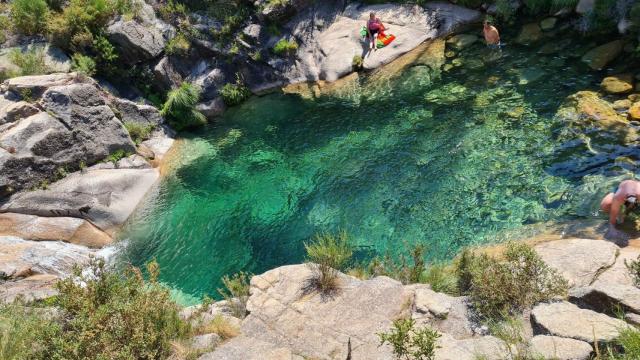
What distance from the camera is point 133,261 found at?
12750 mm

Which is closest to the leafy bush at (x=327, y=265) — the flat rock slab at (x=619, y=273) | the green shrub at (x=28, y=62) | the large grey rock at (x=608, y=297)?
the large grey rock at (x=608, y=297)

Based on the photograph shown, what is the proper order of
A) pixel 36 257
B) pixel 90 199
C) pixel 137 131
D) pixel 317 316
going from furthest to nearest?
pixel 137 131
pixel 90 199
pixel 36 257
pixel 317 316

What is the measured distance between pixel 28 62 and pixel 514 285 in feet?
61.0

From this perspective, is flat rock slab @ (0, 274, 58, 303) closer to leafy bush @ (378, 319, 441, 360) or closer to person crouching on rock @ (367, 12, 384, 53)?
leafy bush @ (378, 319, 441, 360)

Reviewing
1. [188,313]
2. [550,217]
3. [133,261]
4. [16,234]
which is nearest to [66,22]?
[16,234]

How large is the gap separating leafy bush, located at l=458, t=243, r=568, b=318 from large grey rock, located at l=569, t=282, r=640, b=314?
270 mm

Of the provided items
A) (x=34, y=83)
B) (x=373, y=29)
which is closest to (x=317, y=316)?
(x=373, y=29)

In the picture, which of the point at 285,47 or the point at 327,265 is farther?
the point at 285,47

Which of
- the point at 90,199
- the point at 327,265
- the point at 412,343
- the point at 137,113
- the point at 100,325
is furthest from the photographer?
the point at 137,113

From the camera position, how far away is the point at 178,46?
19.8 m

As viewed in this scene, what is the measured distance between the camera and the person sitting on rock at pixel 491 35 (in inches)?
635

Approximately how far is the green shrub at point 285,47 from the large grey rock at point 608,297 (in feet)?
51.9

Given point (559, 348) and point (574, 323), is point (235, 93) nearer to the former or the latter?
point (574, 323)

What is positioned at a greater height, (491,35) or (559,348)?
(491,35)
